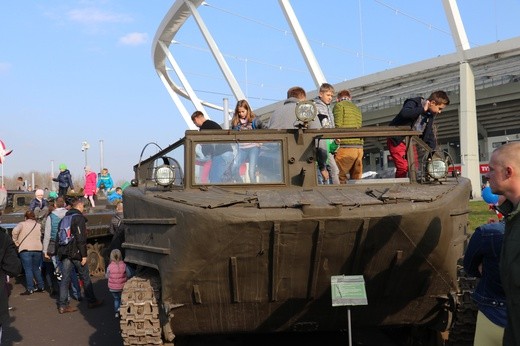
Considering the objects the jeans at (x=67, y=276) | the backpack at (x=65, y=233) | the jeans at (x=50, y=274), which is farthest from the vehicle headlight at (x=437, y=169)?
the jeans at (x=50, y=274)

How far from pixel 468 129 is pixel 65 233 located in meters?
17.8

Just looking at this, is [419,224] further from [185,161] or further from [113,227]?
[113,227]

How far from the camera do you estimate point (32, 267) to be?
455 inches

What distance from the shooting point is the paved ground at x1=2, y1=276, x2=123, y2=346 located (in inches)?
303

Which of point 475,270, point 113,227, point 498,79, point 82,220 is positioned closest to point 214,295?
point 475,270

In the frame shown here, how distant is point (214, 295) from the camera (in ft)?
17.4

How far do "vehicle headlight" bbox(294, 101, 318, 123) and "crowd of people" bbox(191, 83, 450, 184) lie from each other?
0.42ft

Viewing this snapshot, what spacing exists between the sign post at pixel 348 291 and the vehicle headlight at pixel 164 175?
69.0 inches

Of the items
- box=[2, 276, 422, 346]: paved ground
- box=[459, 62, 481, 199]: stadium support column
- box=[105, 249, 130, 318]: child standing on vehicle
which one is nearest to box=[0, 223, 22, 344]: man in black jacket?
box=[2, 276, 422, 346]: paved ground

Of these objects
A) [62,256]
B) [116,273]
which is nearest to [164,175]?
[116,273]

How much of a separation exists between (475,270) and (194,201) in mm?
2199

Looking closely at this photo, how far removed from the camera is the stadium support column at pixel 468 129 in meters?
23.2

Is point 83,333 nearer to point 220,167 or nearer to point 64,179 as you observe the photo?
point 220,167

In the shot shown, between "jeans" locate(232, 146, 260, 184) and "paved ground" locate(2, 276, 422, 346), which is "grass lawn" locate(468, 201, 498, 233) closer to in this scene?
"paved ground" locate(2, 276, 422, 346)
